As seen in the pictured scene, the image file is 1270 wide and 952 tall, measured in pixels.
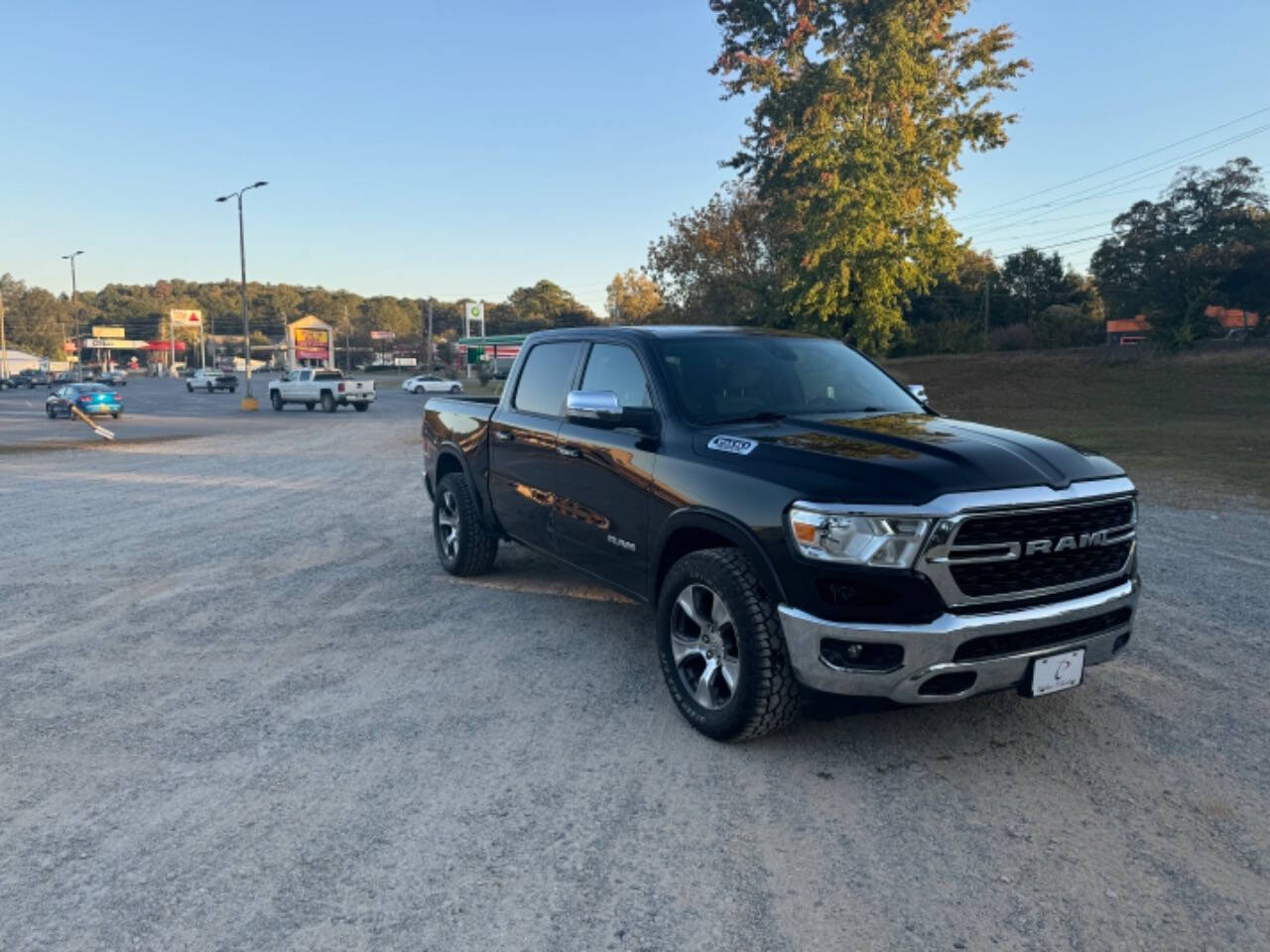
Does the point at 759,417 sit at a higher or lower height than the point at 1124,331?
lower

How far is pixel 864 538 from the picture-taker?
11.1ft

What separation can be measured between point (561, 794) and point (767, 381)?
2527 mm

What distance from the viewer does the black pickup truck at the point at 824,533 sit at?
3361 millimetres

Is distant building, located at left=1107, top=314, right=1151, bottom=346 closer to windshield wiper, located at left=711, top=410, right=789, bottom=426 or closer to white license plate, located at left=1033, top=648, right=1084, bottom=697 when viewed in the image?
windshield wiper, located at left=711, top=410, right=789, bottom=426

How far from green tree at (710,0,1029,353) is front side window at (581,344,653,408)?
79.3 feet

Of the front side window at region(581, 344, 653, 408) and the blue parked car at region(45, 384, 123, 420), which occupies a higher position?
the front side window at region(581, 344, 653, 408)

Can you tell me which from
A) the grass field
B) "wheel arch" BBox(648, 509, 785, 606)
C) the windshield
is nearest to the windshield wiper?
the windshield

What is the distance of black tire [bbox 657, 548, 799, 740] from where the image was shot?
367cm

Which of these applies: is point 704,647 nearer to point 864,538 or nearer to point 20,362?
point 864,538

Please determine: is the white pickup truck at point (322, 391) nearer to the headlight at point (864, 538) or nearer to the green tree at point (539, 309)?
the headlight at point (864, 538)

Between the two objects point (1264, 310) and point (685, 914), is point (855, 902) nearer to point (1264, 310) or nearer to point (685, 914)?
point (685, 914)

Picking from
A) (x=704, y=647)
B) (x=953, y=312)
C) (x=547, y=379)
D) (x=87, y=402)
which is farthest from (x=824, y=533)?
(x=953, y=312)

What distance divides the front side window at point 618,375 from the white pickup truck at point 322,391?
32.6 metres

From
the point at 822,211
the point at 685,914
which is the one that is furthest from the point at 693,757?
the point at 822,211
